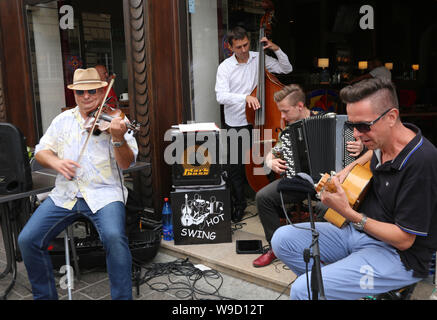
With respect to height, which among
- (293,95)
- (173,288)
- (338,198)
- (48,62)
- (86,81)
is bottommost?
A: (173,288)

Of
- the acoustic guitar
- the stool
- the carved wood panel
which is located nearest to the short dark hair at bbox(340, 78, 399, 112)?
the acoustic guitar

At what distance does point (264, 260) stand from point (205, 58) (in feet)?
7.68

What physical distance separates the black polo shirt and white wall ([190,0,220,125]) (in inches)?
102

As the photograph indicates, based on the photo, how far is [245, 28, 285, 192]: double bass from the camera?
11.7ft

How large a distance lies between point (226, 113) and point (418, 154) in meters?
2.52

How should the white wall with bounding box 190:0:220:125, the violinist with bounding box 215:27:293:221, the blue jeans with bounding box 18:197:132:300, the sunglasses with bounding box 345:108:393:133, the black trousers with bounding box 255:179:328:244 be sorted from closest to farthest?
the sunglasses with bounding box 345:108:393:133 → the blue jeans with bounding box 18:197:132:300 → the black trousers with bounding box 255:179:328:244 → the violinist with bounding box 215:27:293:221 → the white wall with bounding box 190:0:220:125

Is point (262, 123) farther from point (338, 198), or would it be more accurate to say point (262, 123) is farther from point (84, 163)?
point (338, 198)

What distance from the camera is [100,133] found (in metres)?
2.56

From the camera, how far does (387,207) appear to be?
180 cm

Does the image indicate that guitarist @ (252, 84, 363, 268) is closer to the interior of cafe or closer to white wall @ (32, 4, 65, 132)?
white wall @ (32, 4, 65, 132)

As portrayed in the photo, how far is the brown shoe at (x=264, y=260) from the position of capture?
9.53 ft

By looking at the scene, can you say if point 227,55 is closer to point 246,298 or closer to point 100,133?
point 100,133

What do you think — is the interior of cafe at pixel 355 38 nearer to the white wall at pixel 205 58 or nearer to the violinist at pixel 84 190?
the white wall at pixel 205 58

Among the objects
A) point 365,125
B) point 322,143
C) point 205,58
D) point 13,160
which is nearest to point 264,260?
point 322,143
